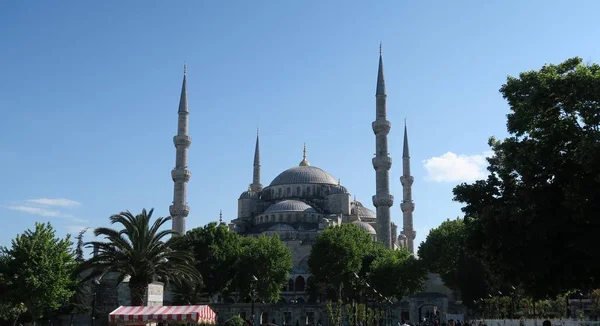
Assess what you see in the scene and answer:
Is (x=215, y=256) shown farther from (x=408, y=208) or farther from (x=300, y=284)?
(x=408, y=208)

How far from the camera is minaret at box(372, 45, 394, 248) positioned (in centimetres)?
5966

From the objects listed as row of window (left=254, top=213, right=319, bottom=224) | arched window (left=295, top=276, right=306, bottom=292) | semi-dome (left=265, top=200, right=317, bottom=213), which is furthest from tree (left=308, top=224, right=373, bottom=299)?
semi-dome (left=265, top=200, right=317, bottom=213)

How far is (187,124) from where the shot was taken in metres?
61.8

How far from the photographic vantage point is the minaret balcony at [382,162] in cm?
6012

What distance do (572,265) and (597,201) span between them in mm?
2051

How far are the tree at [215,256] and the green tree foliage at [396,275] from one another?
10498 mm

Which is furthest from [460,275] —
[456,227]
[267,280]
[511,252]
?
[511,252]

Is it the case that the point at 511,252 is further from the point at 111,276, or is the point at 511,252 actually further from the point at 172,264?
the point at 111,276

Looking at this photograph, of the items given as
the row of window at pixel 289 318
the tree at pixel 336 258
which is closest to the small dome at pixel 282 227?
the row of window at pixel 289 318

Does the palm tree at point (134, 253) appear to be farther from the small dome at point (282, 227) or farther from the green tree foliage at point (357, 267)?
the small dome at point (282, 227)

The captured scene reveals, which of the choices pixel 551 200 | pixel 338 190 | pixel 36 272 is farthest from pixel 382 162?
pixel 551 200

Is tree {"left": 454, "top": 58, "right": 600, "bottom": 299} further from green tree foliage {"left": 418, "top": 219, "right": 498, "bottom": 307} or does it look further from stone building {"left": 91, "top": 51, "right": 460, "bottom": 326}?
stone building {"left": 91, "top": 51, "right": 460, "bottom": 326}

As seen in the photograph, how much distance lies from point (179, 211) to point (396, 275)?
71.7 feet

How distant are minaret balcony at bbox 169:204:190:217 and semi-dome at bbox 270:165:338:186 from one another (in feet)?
77.3
